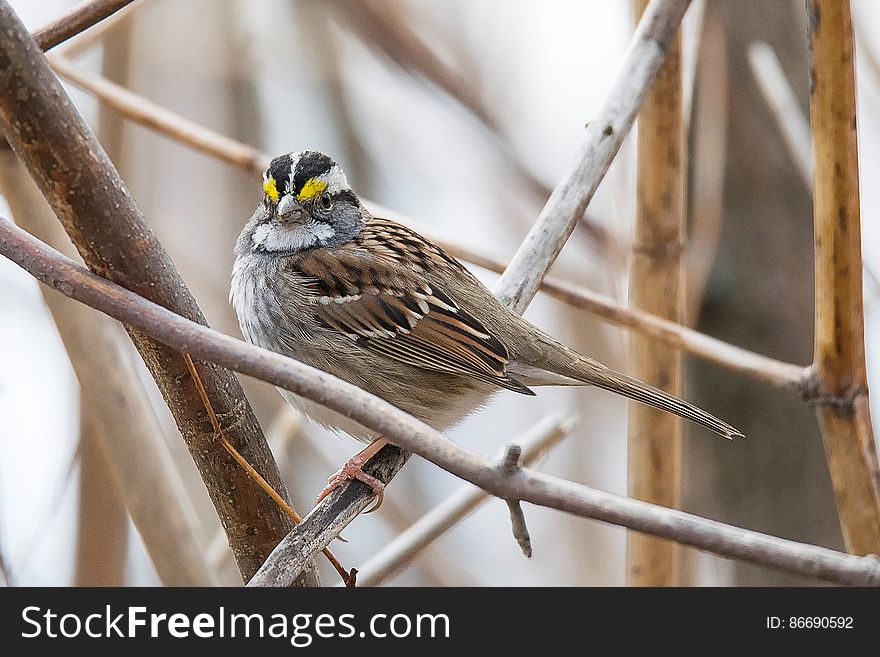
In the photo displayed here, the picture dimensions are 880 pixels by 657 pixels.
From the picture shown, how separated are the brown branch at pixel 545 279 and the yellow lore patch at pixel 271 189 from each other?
52 mm

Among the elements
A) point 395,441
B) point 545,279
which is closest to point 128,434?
point 395,441

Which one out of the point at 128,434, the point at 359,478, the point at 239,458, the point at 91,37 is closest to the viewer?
the point at 239,458

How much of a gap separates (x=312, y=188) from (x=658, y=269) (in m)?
0.93

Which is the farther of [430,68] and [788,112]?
[430,68]

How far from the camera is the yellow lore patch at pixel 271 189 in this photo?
2383mm

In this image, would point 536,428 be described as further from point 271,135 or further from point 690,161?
point 271,135

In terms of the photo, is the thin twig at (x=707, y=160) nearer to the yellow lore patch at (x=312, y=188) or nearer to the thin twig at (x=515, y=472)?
the yellow lore patch at (x=312, y=188)

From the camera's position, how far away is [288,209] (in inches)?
96.9

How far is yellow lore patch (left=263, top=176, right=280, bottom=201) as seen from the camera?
238cm

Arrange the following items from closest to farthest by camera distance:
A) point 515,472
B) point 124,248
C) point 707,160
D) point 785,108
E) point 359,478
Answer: point 515,472
point 124,248
point 359,478
point 785,108
point 707,160

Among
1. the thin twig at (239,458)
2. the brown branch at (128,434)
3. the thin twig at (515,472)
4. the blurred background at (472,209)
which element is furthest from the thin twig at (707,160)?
the thin twig at (515,472)

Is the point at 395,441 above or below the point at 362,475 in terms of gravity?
below

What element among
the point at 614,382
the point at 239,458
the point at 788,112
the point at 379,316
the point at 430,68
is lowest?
the point at 239,458

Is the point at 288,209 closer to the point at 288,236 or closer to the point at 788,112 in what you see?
the point at 288,236
